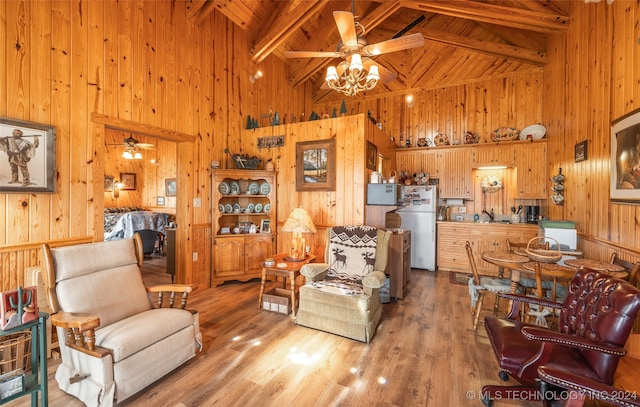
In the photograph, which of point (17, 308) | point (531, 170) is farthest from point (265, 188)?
point (531, 170)

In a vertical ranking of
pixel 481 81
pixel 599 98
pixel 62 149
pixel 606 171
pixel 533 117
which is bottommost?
pixel 606 171

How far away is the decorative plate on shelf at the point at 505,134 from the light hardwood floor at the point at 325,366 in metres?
3.70

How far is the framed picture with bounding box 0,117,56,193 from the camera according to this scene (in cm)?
238

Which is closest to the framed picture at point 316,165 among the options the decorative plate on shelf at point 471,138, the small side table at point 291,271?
the small side table at point 291,271

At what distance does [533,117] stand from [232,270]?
6.17m

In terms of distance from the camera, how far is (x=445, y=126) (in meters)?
5.96

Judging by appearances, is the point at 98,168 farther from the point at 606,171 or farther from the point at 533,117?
the point at 533,117

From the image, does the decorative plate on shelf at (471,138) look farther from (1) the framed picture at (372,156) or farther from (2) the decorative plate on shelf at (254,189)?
(2) the decorative plate on shelf at (254,189)

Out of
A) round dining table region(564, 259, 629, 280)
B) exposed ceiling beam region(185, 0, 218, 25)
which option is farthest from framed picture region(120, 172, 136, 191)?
round dining table region(564, 259, 629, 280)

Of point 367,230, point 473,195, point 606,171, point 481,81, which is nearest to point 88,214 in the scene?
point 367,230

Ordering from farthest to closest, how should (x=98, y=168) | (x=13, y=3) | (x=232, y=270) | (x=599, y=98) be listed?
(x=232, y=270) < (x=98, y=168) < (x=599, y=98) < (x=13, y=3)

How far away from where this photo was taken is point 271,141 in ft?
15.4

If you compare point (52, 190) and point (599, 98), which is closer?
point (52, 190)

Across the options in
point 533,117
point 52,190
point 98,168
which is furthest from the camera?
point 533,117
